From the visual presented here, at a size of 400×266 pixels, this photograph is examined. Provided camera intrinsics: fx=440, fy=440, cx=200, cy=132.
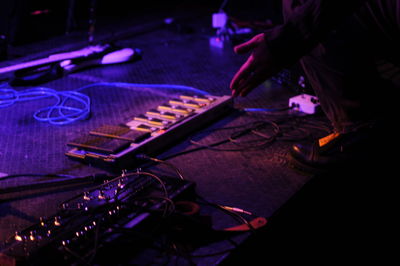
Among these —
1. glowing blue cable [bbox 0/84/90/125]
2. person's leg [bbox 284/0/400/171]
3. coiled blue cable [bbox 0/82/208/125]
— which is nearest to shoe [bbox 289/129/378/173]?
person's leg [bbox 284/0/400/171]

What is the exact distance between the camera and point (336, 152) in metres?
1.27

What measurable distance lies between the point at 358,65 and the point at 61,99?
1.23 metres

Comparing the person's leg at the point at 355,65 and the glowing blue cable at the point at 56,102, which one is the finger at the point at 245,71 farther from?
the glowing blue cable at the point at 56,102

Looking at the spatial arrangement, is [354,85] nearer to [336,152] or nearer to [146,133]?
[336,152]

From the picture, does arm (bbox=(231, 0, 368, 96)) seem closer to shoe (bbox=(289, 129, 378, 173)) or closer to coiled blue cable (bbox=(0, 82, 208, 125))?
shoe (bbox=(289, 129, 378, 173))

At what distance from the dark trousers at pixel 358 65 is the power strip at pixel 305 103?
0.24 meters

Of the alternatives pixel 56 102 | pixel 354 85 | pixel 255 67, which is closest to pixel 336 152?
pixel 354 85

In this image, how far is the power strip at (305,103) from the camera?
168 cm

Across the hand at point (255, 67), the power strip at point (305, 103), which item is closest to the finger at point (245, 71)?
the hand at point (255, 67)

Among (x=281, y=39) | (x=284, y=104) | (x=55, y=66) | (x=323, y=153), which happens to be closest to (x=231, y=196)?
(x=323, y=153)

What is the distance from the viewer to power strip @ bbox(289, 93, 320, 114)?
5.52ft

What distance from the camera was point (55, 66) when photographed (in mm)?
2203

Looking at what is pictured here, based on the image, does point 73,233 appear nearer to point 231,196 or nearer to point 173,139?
point 231,196

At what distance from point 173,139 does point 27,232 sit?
68 cm
